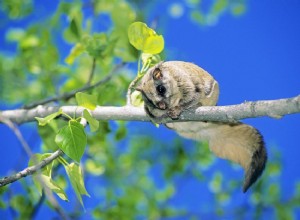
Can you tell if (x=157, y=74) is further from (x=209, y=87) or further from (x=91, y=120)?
(x=91, y=120)

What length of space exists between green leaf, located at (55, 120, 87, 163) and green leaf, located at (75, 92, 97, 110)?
22cm

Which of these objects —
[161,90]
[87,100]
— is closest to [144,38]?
[87,100]

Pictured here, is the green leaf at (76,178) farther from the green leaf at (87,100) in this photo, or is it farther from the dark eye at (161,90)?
the dark eye at (161,90)

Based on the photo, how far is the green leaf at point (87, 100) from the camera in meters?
1.79

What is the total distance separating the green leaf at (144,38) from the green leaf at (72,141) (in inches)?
22.7

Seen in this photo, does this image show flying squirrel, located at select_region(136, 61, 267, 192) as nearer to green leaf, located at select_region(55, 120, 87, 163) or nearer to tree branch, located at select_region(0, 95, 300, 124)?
tree branch, located at select_region(0, 95, 300, 124)

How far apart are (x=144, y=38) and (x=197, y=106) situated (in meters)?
0.64

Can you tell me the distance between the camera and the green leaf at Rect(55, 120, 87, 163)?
1.58 meters

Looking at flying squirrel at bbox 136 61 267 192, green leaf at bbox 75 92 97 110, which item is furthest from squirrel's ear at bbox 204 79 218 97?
green leaf at bbox 75 92 97 110

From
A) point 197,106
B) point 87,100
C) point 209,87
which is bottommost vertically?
point 87,100

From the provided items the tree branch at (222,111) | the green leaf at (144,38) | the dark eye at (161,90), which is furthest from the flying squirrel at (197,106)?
the green leaf at (144,38)

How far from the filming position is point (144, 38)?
192 cm

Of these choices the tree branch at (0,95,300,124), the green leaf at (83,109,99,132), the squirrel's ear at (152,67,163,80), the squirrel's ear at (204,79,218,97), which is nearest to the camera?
the tree branch at (0,95,300,124)

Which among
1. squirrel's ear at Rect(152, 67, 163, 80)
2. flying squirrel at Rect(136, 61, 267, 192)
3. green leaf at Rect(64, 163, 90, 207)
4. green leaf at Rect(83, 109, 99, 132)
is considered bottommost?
green leaf at Rect(64, 163, 90, 207)
